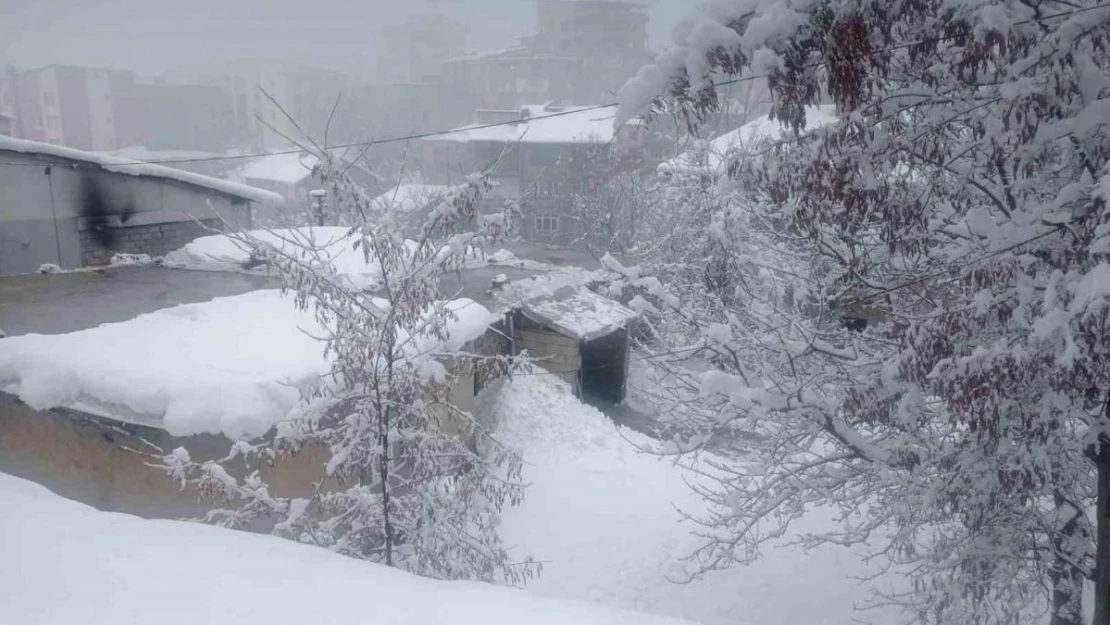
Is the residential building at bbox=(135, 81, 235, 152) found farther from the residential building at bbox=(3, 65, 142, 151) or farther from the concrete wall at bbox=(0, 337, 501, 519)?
the concrete wall at bbox=(0, 337, 501, 519)

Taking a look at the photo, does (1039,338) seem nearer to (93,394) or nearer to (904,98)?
(904,98)

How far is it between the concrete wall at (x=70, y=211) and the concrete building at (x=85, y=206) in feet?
0.05

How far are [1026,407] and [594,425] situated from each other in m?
9.88

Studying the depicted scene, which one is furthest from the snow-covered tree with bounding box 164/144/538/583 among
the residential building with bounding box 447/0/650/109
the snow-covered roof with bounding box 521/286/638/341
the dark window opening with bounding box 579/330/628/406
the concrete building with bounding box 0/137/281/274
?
the residential building with bounding box 447/0/650/109

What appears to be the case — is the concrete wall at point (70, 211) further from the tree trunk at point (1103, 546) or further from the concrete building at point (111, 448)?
the tree trunk at point (1103, 546)

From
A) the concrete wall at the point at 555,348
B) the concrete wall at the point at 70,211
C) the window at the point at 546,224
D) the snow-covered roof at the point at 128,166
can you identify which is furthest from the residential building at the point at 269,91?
the concrete wall at the point at 555,348

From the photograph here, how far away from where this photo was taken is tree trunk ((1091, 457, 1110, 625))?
160 inches

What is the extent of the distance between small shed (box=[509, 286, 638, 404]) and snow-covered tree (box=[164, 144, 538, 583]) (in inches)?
307

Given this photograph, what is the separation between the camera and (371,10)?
97812 mm

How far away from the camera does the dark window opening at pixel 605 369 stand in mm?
15719

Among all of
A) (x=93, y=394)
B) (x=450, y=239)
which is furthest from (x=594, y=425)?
(x=450, y=239)

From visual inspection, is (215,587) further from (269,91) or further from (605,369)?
(269,91)

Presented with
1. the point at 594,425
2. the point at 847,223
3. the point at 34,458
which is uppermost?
the point at 847,223

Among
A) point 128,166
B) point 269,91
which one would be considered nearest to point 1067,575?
point 128,166
